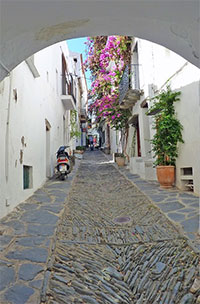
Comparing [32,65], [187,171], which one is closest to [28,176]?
[32,65]

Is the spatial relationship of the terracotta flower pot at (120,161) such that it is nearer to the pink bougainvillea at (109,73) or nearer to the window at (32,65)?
the pink bougainvillea at (109,73)

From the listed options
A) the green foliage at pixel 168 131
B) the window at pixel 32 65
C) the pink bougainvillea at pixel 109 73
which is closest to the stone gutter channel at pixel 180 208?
the green foliage at pixel 168 131

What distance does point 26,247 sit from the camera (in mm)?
2592

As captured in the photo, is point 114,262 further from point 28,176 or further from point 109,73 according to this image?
point 109,73

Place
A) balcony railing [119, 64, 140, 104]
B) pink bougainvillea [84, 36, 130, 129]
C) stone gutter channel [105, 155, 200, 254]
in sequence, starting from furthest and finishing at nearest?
pink bougainvillea [84, 36, 130, 129]
balcony railing [119, 64, 140, 104]
stone gutter channel [105, 155, 200, 254]

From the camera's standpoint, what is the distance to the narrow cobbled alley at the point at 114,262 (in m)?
1.90

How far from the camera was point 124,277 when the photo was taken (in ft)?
7.20

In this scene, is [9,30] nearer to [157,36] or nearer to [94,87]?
[157,36]

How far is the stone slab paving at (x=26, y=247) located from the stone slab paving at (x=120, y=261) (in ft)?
0.39

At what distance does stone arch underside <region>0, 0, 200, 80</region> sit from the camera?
5.31 feet

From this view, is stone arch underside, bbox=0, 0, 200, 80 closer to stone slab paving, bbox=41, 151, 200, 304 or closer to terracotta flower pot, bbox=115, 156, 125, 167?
stone slab paving, bbox=41, 151, 200, 304

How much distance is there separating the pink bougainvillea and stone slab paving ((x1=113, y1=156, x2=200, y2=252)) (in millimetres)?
5922

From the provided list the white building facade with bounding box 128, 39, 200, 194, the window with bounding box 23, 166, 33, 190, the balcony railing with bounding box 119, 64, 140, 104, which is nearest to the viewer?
the white building facade with bounding box 128, 39, 200, 194

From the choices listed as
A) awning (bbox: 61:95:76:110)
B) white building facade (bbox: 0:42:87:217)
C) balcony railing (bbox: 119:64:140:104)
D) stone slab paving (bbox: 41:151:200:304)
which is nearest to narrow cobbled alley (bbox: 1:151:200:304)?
stone slab paving (bbox: 41:151:200:304)
